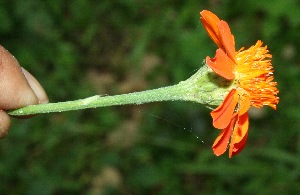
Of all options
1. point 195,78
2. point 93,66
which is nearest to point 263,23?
point 93,66

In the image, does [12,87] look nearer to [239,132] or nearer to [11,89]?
[11,89]

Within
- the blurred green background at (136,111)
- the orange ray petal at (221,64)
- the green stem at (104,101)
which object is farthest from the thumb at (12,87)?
the blurred green background at (136,111)

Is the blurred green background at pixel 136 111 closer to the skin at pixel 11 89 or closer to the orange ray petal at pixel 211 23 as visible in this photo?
the skin at pixel 11 89

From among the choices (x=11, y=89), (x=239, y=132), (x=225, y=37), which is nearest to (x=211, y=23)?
(x=225, y=37)

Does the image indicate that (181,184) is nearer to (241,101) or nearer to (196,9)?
(196,9)

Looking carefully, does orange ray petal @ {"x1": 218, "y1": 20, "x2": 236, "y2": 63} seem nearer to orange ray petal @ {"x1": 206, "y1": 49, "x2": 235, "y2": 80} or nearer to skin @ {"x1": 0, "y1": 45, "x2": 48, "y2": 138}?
orange ray petal @ {"x1": 206, "y1": 49, "x2": 235, "y2": 80}

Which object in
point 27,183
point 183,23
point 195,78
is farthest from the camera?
point 183,23
